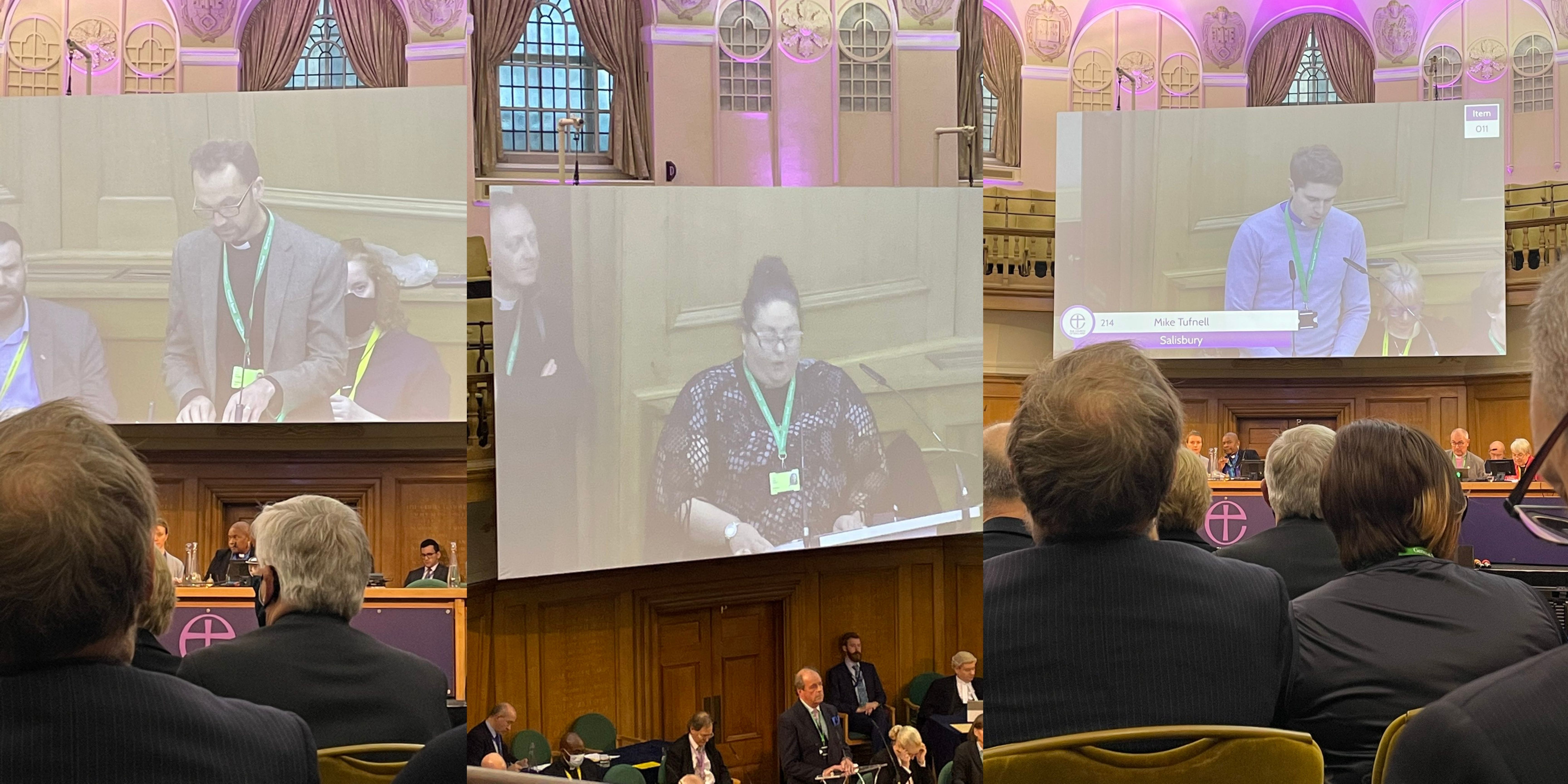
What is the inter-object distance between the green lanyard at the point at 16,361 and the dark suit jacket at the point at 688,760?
766mm

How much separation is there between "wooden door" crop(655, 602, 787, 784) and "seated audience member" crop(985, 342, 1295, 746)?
1.21 ft

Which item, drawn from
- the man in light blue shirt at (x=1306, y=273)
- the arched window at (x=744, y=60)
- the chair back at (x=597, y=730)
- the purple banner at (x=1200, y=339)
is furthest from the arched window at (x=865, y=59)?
the chair back at (x=597, y=730)

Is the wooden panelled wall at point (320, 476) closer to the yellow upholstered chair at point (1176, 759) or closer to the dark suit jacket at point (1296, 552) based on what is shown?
the yellow upholstered chair at point (1176, 759)

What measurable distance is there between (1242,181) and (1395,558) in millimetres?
524

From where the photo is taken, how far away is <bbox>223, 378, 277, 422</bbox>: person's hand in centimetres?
118

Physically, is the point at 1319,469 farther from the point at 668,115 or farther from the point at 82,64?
the point at 82,64

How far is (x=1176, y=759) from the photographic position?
1306 millimetres

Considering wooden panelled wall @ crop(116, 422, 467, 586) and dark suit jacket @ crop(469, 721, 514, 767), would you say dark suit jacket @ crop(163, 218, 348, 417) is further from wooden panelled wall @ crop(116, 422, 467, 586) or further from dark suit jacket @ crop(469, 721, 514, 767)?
dark suit jacket @ crop(469, 721, 514, 767)

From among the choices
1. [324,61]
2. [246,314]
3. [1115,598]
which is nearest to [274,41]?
[324,61]

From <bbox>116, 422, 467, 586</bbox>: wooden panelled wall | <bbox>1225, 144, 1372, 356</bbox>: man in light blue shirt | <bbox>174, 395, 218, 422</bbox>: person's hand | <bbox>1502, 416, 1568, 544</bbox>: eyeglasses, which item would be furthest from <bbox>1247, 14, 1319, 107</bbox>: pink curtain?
<bbox>174, 395, 218, 422</bbox>: person's hand

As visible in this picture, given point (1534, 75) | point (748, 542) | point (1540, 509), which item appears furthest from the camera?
point (1534, 75)

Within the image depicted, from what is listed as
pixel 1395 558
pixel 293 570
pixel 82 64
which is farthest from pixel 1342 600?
pixel 82 64

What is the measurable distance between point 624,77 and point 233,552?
66 centimetres

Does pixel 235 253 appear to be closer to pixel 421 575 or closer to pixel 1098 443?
pixel 421 575
